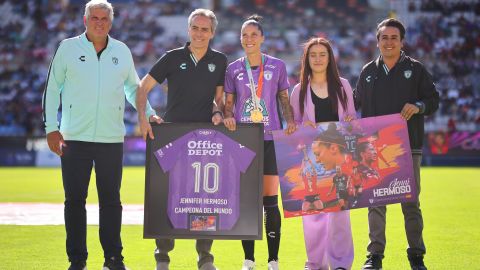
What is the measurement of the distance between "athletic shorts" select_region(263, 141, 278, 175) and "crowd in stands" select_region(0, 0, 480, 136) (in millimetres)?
22880

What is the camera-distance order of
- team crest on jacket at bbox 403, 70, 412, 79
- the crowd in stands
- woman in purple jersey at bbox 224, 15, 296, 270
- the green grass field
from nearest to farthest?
1. woman in purple jersey at bbox 224, 15, 296, 270
2. team crest on jacket at bbox 403, 70, 412, 79
3. the green grass field
4. the crowd in stands

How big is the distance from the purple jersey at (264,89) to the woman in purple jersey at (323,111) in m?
0.19

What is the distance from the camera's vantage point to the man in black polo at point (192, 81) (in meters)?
6.83

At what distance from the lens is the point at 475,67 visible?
31.2 meters

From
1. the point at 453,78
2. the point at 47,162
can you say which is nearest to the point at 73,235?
the point at 47,162

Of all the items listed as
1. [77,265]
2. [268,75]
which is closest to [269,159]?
[268,75]

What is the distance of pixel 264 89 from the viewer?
6914 mm

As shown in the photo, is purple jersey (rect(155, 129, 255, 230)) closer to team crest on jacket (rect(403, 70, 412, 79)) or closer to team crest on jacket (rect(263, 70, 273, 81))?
team crest on jacket (rect(263, 70, 273, 81))

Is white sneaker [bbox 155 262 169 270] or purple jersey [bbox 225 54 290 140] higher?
purple jersey [bbox 225 54 290 140]

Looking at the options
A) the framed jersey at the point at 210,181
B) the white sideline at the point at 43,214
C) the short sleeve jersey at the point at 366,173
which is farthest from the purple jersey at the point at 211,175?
the white sideline at the point at 43,214

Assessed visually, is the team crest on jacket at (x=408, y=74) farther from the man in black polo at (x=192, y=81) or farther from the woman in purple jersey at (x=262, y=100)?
the man in black polo at (x=192, y=81)

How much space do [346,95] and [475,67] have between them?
25931 millimetres

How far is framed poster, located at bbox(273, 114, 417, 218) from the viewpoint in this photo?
668cm

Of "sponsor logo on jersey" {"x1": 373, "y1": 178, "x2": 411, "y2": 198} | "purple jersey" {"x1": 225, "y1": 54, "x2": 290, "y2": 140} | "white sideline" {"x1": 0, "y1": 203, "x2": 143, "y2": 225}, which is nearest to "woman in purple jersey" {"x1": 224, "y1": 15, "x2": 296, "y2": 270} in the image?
"purple jersey" {"x1": 225, "y1": 54, "x2": 290, "y2": 140}
